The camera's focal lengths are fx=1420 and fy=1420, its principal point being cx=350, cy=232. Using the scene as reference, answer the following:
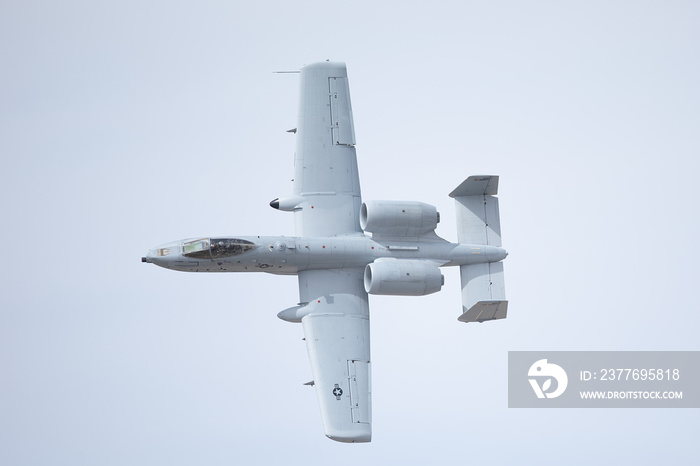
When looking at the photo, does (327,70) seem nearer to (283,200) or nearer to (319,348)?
(283,200)

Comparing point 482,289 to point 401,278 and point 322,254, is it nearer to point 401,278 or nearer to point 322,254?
point 401,278

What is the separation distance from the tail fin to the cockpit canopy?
20.4ft

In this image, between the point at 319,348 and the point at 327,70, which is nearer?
the point at 319,348

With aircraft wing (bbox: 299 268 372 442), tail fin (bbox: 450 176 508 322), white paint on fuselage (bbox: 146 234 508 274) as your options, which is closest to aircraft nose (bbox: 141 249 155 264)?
white paint on fuselage (bbox: 146 234 508 274)

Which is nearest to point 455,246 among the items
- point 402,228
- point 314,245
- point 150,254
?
point 402,228

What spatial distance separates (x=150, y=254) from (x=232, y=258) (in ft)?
7.54

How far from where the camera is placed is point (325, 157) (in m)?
41.2

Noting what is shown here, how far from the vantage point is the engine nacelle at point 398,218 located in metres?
40.0

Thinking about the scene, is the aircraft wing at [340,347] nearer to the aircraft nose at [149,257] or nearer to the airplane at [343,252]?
the airplane at [343,252]

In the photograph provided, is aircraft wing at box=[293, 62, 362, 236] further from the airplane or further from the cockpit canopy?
the cockpit canopy

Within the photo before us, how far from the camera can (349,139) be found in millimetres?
41469

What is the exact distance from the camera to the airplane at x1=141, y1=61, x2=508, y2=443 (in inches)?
1539

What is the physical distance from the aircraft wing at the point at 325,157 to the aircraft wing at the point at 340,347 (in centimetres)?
153

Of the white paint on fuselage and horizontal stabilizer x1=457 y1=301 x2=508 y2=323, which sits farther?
horizontal stabilizer x1=457 y1=301 x2=508 y2=323
